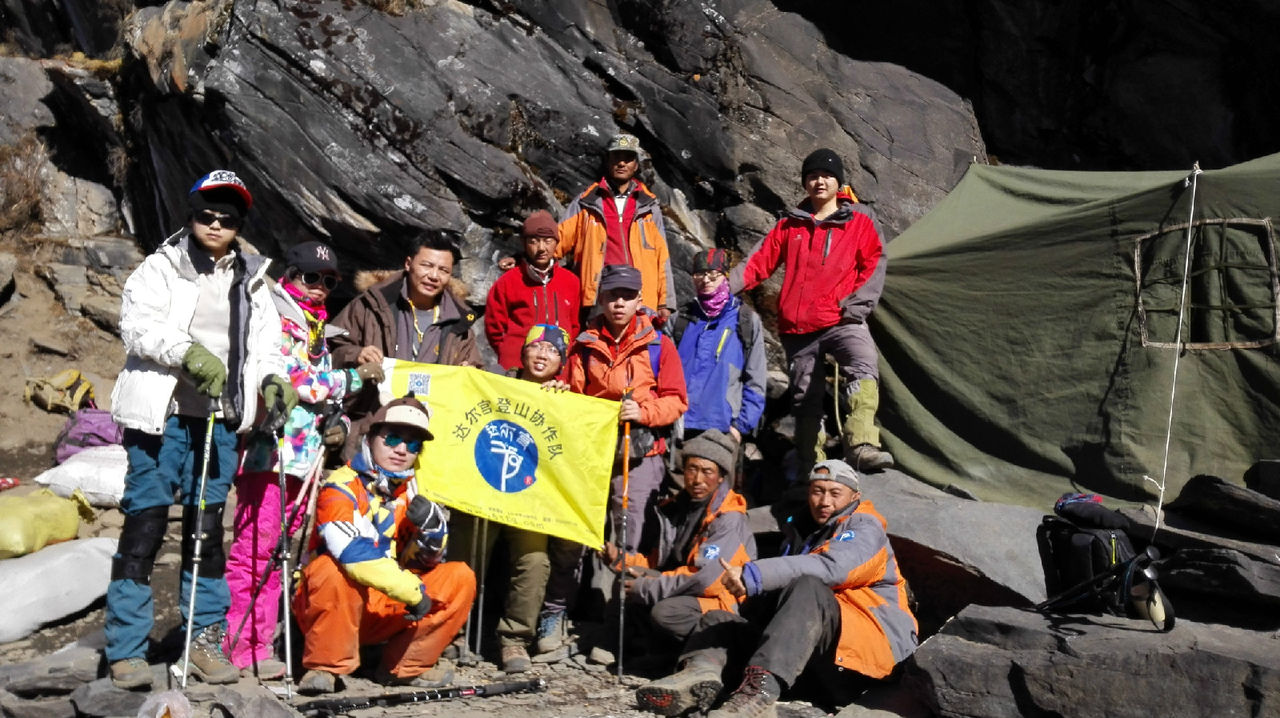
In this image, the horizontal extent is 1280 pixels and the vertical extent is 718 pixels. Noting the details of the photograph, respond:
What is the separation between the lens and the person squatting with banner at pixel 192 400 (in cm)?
534

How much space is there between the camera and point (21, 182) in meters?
13.5

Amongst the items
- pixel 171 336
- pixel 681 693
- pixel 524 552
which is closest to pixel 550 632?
pixel 524 552

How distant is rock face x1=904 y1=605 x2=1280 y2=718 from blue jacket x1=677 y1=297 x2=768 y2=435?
92.1 inches

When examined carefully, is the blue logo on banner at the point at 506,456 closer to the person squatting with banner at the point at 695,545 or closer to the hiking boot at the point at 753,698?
the person squatting with banner at the point at 695,545

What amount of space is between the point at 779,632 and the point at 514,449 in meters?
2.09

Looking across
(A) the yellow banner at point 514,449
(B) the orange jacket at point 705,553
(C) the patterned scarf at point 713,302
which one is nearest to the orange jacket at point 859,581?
(B) the orange jacket at point 705,553

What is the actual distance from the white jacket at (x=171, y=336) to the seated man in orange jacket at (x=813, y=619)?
2534mm

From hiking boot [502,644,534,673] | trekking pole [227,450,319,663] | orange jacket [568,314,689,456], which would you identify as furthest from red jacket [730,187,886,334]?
trekking pole [227,450,319,663]

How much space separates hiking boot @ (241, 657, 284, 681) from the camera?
225 inches

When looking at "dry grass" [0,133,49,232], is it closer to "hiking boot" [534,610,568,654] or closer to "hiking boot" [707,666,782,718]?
"hiking boot" [534,610,568,654]

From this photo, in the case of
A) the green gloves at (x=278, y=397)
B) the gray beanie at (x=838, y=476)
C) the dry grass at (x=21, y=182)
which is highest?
the dry grass at (x=21, y=182)

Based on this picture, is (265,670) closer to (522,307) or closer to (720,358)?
→ (522,307)

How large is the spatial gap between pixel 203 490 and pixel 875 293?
15.8 feet

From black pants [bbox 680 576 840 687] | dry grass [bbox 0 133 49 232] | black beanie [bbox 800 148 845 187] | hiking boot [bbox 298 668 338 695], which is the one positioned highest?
dry grass [bbox 0 133 49 232]
